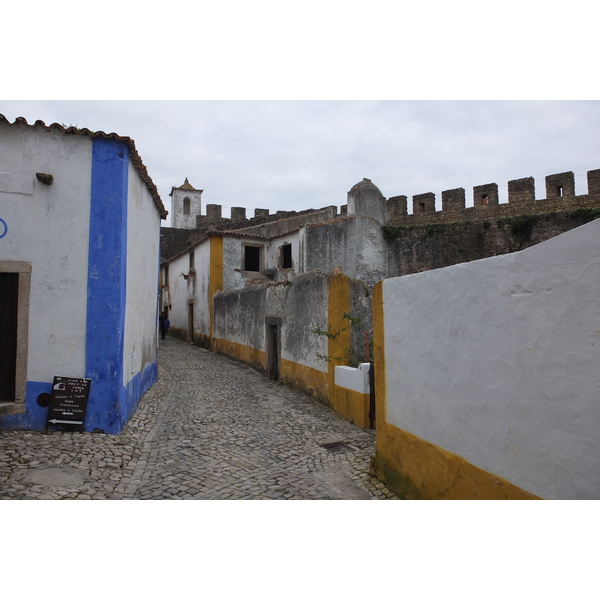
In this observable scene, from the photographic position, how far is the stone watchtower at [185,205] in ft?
121

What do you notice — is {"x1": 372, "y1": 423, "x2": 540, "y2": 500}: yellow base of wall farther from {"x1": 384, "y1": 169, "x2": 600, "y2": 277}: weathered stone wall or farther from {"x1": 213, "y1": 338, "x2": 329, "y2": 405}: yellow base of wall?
{"x1": 384, "y1": 169, "x2": 600, "y2": 277}: weathered stone wall

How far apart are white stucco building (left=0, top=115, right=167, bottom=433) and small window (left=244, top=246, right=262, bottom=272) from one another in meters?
12.0

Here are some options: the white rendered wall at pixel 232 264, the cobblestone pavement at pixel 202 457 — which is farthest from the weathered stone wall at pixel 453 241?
the cobblestone pavement at pixel 202 457

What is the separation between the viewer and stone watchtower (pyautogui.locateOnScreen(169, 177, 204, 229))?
37.0 meters

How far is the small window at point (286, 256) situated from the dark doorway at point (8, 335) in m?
12.7

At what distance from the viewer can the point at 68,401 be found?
5.74 metres

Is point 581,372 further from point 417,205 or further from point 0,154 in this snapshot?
point 417,205

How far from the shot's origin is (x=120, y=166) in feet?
20.2

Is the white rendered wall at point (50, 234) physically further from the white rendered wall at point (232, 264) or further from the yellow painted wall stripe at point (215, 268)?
the white rendered wall at point (232, 264)

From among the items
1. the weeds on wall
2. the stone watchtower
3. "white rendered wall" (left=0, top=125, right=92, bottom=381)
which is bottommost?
the weeds on wall

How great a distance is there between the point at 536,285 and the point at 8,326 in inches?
242

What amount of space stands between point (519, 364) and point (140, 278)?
22.0ft

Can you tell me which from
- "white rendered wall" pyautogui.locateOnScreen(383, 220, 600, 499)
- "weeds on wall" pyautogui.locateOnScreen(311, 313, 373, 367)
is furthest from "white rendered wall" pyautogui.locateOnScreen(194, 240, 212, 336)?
"white rendered wall" pyautogui.locateOnScreen(383, 220, 600, 499)

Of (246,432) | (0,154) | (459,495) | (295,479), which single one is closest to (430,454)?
(459,495)
